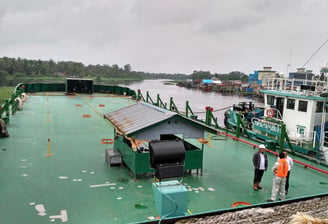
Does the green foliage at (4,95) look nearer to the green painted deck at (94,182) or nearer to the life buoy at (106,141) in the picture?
the life buoy at (106,141)

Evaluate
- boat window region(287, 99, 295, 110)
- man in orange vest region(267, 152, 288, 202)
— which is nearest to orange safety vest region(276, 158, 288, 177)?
man in orange vest region(267, 152, 288, 202)

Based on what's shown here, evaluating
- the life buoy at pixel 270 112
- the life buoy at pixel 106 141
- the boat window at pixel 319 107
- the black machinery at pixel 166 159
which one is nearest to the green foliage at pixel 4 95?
the life buoy at pixel 106 141

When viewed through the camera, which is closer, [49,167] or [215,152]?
[49,167]

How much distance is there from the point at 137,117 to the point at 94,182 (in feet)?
8.12

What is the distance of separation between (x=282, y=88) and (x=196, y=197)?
471 inches

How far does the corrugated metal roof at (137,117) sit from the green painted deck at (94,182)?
160cm

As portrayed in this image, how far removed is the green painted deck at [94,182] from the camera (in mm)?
7438

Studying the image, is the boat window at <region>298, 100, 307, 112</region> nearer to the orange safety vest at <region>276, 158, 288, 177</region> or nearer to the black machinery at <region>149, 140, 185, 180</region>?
the orange safety vest at <region>276, 158, 288, 177</region>

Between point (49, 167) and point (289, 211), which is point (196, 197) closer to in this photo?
point (289, 211)

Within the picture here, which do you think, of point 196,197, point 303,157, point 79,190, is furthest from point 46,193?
point 303,157

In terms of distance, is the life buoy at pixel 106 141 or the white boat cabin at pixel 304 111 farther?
the white boat cabin at pixel 304 111

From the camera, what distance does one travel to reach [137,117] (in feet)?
33.2

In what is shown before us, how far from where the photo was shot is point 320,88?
16016 mm

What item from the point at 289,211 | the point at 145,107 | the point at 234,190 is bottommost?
the point at 234,190
